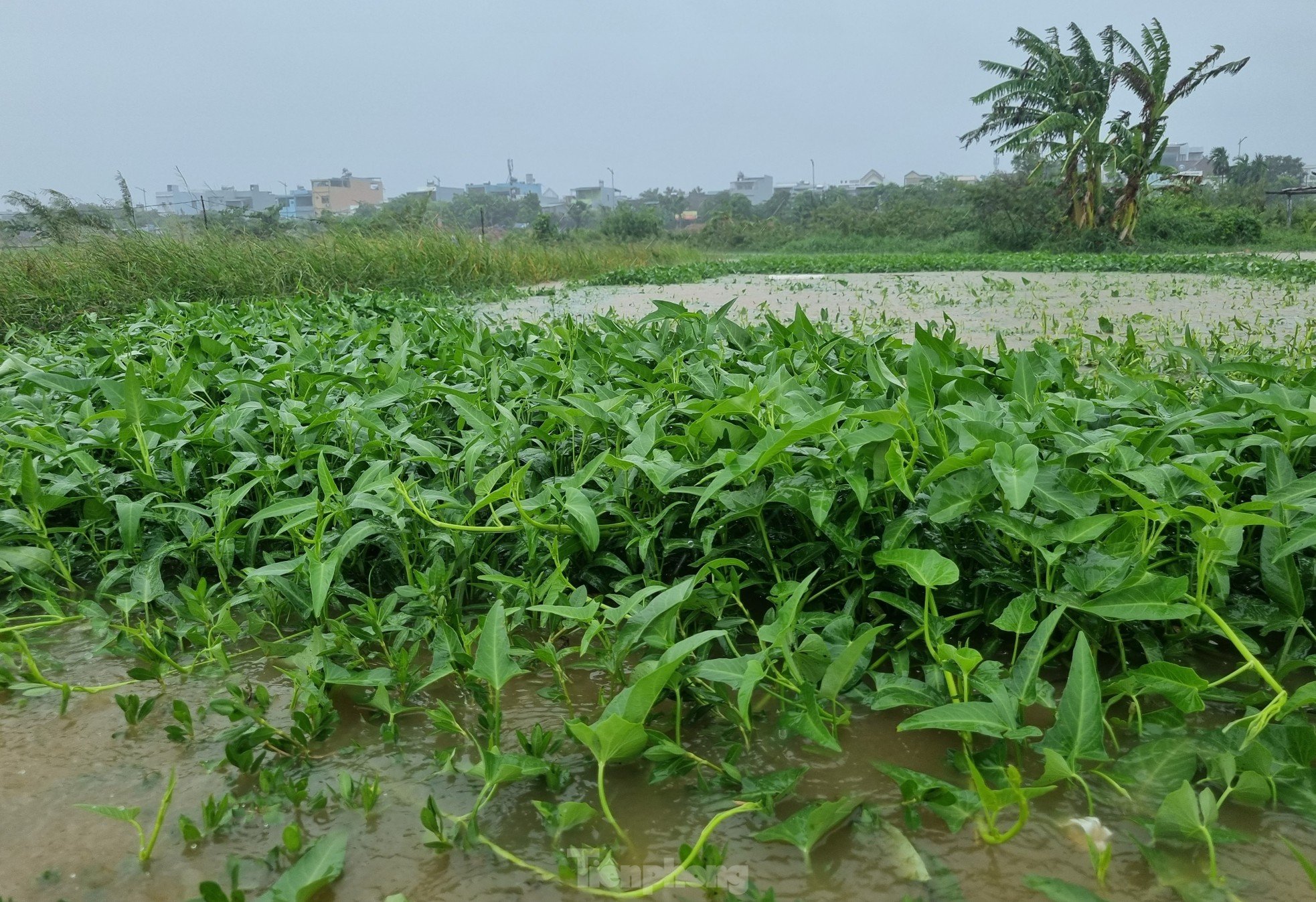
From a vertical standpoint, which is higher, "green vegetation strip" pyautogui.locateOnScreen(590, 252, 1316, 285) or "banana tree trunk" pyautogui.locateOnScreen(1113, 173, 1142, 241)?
"banana tree trunk" pyautogui.locateOnScreen(1113, 173, 1142, 241)

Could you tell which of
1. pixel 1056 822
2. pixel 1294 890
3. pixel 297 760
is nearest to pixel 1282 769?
pixel 1294 890

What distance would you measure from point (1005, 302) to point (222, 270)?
563 cm

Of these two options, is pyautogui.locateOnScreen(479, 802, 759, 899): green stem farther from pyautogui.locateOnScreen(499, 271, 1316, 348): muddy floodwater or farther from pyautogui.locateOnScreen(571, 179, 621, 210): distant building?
pyautogui.locateOnScreen(571, 179, 621, 210): distant building

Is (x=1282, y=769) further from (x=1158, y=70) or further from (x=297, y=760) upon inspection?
(x=1158, y=70)

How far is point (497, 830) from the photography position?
965 millimetres

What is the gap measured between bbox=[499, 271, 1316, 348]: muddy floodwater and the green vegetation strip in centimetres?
64

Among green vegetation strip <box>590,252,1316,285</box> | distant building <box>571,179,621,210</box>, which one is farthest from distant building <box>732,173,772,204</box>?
green vegetation strip <box>590,252,1316,285</box>

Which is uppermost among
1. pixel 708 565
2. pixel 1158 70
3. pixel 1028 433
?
pixel 1158 70

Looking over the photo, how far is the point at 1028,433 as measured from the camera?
145cm

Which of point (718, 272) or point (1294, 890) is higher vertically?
point (718, 272)

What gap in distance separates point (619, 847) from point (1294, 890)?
2.18 ft

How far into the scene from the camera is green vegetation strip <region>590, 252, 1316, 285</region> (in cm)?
862

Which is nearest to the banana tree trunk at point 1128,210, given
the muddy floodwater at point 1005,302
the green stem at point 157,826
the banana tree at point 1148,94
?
the banana tree at point 1148,94

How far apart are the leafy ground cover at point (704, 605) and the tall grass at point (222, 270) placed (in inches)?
170
